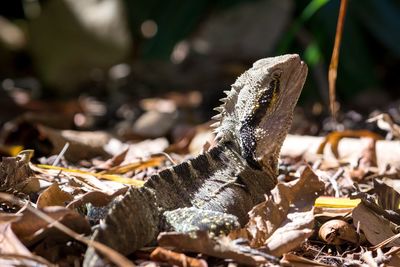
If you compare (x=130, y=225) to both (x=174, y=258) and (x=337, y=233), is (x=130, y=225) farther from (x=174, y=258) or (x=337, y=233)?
(x=337, y=233)

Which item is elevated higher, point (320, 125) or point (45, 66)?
point (45, 66)

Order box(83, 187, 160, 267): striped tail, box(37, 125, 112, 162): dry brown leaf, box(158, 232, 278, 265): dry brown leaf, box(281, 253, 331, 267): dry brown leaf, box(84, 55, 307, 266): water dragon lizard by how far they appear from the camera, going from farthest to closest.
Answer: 1. box(37, 125, 112, 162): dry brown leaf
2. box(84, 55, 307, 266): water dragon lizard
3. box(281, 253, 331, 267): dry brown leaf
4. box(158, 232, 278, 265): dry brown leaf
5. box(83, 187, 160, 267): striped tail

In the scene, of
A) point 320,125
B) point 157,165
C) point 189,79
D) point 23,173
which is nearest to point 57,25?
point 189,79

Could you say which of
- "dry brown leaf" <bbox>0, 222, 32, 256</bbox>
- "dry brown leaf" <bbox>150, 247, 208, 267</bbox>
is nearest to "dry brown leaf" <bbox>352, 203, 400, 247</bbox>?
"dry brown leaf" <bbox>150, 247, 208, 267</bbox>

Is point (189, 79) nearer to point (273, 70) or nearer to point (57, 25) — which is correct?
point (57, 25)

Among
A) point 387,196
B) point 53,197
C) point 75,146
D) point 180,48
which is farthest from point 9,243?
point 180,48

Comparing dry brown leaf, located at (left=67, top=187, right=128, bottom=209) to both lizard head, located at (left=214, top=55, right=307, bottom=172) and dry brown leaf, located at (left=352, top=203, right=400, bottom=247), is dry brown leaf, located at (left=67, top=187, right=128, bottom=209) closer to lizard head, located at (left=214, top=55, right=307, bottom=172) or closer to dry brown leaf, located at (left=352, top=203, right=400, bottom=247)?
lizard head, located at (left=214, top=55, right=307, bottom=172)

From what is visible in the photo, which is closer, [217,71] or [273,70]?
[273,70]
